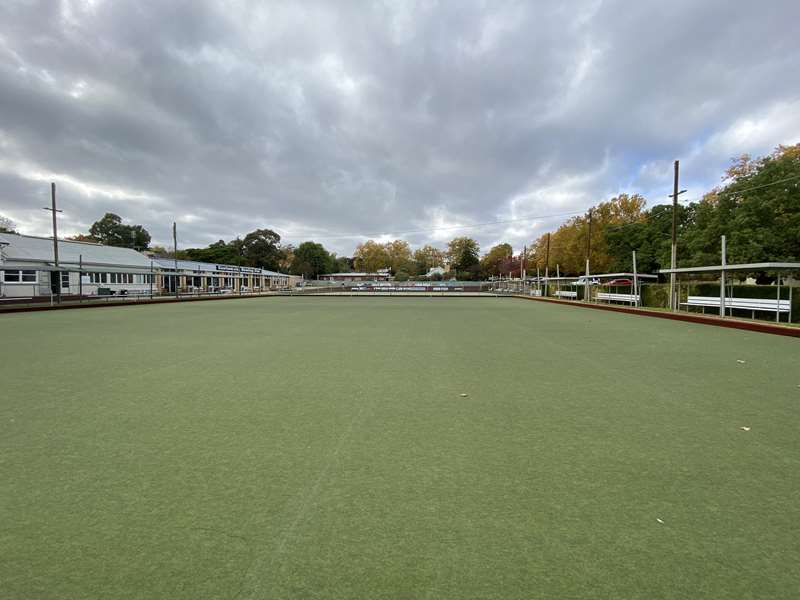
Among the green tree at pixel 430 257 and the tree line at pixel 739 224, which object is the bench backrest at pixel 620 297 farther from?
the green tree at pixel 430 257

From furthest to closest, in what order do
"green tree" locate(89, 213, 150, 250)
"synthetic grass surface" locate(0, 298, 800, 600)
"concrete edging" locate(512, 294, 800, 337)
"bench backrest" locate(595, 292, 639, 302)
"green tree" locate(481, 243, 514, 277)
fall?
1. "green tree" locate(481, 243, 514, 277)
2. "green tree" locate(89, 213, 150, 250)
3. "bench backrest" locate(595, 292, 639, 302)
4. "concrete edging" locate(512, 294, 800, 337)
5. "synthetic grass surface" locate(0, 298, 800, 600)

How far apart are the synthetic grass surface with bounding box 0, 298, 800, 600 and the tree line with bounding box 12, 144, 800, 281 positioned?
29.5 metres

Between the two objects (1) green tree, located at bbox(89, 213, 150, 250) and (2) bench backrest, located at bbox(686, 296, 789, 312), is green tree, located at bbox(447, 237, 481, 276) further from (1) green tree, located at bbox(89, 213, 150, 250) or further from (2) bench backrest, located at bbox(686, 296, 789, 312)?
(2) bench backrest, located at bbox(686, 296, 789, 312)

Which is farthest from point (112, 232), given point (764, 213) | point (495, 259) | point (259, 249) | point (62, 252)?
point (764, 213)

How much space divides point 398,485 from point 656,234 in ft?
180

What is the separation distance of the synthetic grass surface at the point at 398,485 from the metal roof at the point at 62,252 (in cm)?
2944

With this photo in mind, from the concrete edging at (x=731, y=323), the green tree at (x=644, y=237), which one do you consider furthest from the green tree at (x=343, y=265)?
the concrete edging at (x=731, y=323)

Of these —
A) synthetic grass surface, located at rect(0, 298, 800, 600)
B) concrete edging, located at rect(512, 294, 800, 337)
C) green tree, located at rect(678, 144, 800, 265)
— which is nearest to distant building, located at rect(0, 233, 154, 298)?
synthetic grass surface, located at rect(0, 298, 800, 600)

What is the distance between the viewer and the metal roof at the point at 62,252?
108 feet

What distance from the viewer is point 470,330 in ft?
39.4

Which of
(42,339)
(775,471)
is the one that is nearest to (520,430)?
(775,471)

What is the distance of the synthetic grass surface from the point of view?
188 centimetres

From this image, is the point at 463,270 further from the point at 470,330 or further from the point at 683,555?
the point at 683,555

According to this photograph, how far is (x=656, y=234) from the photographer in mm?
48375
